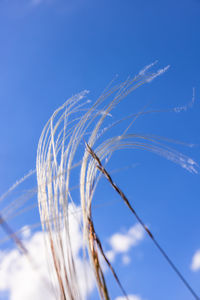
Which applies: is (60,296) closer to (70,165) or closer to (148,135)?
(70,165)

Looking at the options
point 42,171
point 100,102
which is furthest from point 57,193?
point 100,102

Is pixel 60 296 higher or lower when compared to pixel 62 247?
lower

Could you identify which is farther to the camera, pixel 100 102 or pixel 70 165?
pixel 100 102

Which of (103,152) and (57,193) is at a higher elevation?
(103,152)

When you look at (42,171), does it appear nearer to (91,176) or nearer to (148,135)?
(91,176)

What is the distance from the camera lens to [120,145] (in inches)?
45.5

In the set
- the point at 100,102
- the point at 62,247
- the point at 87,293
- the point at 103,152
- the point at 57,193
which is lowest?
the point at 87,293

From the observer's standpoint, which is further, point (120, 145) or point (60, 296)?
point (120, 145)

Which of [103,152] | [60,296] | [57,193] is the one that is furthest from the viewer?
[103,152]

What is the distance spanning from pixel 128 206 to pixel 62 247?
0.81ft

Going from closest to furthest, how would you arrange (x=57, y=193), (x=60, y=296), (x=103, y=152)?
(x=60, y=296) → (x=57, y=193) → (x=103, y=152)

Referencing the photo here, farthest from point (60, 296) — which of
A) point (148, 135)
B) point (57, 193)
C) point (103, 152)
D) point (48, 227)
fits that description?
point (148, 135)

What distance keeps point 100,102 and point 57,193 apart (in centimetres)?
41

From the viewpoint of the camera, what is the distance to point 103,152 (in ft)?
3.74
